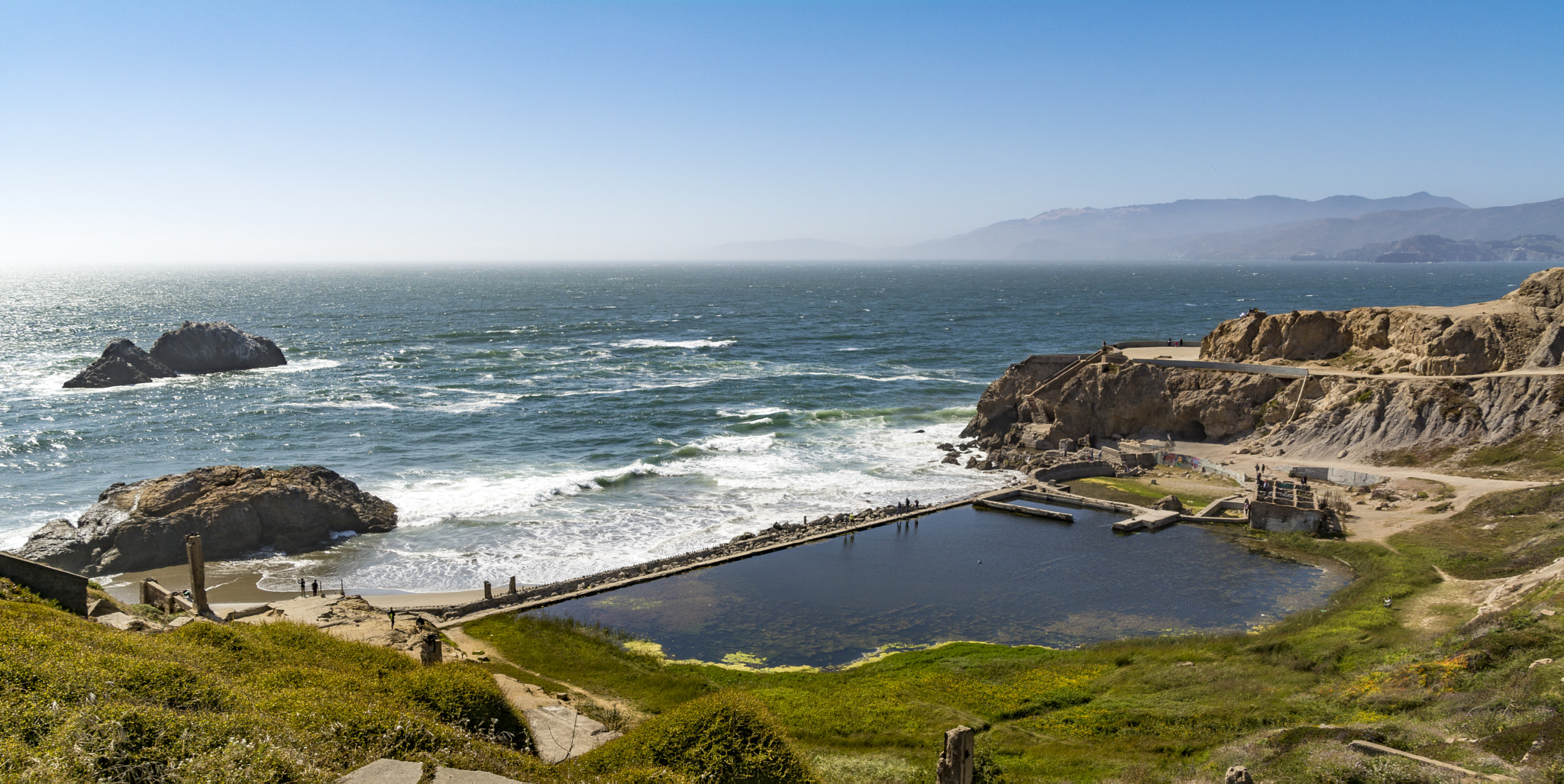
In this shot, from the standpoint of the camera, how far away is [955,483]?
2466 inches

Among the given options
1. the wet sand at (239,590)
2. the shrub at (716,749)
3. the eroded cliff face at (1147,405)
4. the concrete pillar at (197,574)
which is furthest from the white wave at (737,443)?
the shrub at (716,749)

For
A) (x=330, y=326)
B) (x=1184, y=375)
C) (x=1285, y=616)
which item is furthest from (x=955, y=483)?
(x=330, y=326)

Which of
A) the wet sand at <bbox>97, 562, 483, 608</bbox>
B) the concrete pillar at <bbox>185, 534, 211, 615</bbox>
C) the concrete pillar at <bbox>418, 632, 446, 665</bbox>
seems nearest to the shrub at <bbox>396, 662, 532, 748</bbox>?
the concrete pillar at <bbox>418, 632, 446, 665</bbox>

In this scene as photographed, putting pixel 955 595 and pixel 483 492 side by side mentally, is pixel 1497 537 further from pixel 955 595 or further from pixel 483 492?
pixel 483 492

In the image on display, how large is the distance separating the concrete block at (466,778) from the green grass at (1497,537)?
3893 centimetres

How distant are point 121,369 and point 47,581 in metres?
89.0

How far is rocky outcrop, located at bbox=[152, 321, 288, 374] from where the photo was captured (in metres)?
105

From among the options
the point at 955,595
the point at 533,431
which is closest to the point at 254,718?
the point at 955,595

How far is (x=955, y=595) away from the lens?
4125 centimetres

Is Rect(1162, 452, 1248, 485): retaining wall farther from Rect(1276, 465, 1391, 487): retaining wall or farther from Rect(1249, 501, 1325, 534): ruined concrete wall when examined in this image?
Rect(1249, 501, 1325, 534): ruined concrete wall

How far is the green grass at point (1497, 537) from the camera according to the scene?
35625 mm

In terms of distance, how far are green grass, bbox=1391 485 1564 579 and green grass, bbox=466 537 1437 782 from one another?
2.42m

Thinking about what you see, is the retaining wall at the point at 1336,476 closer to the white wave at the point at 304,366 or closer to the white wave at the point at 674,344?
the white wave at the point at 674,344

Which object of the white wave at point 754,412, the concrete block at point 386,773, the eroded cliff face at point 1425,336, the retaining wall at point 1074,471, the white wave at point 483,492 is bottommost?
the white wave at point 483,492
